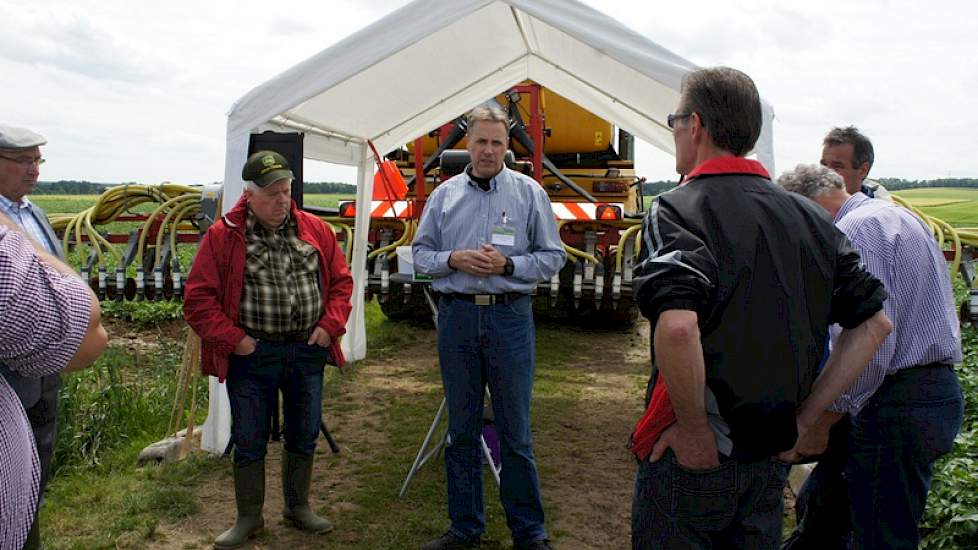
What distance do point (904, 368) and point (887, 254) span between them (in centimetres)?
35

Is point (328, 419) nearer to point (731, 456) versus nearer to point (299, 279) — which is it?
point (299, 279)

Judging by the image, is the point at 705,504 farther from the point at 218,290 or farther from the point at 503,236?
the point at 218,290

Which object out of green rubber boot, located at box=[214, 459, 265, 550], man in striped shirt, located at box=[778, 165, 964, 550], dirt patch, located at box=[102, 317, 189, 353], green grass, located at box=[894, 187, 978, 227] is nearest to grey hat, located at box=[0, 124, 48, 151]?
green rubber boot, located at box=[214, 459, 265, 550]

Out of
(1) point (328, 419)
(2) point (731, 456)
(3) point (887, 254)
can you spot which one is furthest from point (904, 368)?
(1) point (328, 419)

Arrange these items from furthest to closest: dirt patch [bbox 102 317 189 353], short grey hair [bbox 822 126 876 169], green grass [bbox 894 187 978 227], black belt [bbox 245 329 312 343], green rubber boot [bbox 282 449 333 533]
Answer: green grass [bbox 894 187 978 227], dirt patch [bbox 102 317 189 353], green rubber boot [bbox 282 449 333 533], black belt [bbox 245 329 312 343], short grey hair [bbox 822 126 876 169]

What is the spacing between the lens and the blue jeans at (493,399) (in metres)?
3.29

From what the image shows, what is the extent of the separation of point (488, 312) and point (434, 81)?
2.88m

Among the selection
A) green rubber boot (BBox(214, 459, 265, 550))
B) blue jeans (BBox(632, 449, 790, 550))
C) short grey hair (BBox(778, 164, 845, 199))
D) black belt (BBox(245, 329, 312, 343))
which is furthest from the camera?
green rubber boot (BBox(214, 459, 265, 550))

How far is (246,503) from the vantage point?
355 centimetres

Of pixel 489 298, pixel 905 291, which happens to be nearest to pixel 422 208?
pixel 489 298

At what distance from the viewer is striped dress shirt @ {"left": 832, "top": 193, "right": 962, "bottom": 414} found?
2.31 meters

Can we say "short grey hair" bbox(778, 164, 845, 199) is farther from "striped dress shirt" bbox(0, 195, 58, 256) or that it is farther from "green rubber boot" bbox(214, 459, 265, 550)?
"striped dress shirt" bbox(0, 195, 58, 256)

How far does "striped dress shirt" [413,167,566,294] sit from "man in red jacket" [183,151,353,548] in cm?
49

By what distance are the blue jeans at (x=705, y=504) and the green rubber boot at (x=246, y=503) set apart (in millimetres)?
2159
